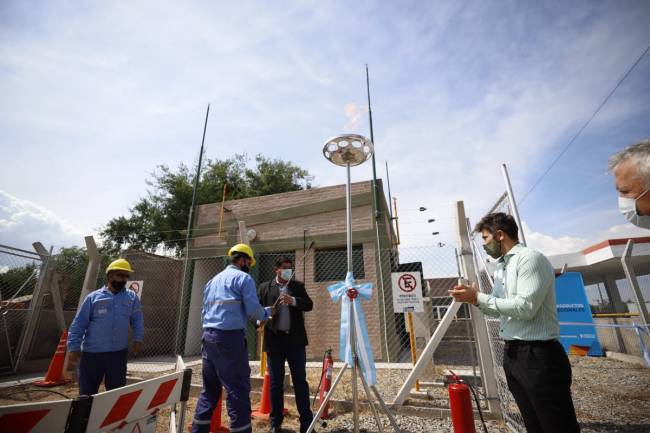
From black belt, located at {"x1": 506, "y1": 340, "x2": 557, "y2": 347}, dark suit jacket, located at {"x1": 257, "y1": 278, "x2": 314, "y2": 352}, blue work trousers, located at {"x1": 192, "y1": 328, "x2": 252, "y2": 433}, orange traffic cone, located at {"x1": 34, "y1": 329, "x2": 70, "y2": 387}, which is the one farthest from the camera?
orange traffic cone, located at {"x1": 34, "y1": 329, "x2": 70, "y2": 387}

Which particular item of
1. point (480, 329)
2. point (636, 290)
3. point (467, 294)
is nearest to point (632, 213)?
point (467, 294)

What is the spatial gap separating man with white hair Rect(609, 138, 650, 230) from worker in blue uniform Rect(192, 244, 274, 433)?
2.98 metres

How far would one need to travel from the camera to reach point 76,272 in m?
8.32

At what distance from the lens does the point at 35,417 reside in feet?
4.01

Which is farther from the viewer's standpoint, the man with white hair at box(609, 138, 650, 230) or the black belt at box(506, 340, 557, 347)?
the black belt at box(506, 340, 557, 347)

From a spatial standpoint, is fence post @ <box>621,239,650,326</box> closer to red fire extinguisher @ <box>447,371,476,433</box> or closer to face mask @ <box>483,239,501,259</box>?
red fire extinguisher @ <box>447,371,476,433</box>

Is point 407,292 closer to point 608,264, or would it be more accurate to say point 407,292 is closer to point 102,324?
point 102,324

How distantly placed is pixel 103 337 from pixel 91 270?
392 cm

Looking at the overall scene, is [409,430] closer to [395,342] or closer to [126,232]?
[395,342]

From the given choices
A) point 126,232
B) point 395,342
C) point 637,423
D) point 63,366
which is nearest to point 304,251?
point 395,342

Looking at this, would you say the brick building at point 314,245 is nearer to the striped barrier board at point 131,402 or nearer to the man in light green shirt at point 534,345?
the man in light green shirt at point 534,345

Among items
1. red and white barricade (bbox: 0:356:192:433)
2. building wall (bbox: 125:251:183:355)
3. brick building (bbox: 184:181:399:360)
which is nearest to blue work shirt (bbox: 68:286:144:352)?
red and white barricade (bbox: 0:356:192:433)

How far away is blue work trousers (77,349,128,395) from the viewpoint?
10.8 ft

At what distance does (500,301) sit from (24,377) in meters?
9.50
